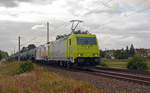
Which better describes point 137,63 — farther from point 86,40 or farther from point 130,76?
point 130,76

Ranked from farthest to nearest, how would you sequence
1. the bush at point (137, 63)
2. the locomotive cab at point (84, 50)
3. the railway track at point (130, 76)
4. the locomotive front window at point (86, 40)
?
1. the bush at point (137, 63)
2. the locomotive front window at point (86, 40)
3. the locomotive cab at point (84, 50)
4. the railway track at point (130, 76)

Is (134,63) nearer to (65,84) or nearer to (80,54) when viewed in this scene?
(80,54)

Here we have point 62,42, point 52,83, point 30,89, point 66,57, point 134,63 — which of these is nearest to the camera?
point 30,89

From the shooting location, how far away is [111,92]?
7.97m

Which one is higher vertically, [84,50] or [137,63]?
[84,50]

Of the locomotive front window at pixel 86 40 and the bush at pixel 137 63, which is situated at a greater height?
the locomotive front window at pixel 86 40

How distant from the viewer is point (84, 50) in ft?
62.6

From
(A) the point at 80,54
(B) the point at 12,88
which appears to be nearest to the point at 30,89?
(B) the point at 12,88

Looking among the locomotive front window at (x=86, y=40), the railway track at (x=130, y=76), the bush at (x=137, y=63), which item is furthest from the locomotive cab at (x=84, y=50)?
the bush at (x=137, y=63)

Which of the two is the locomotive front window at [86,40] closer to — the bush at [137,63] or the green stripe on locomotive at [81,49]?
the green stripe on locomotive at [81,49]

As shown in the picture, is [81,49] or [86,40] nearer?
[81,49]

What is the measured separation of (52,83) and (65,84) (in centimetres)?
81

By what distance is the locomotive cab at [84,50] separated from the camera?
18672mm

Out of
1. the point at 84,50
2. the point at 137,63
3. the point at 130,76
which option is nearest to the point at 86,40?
the point at 84,50
